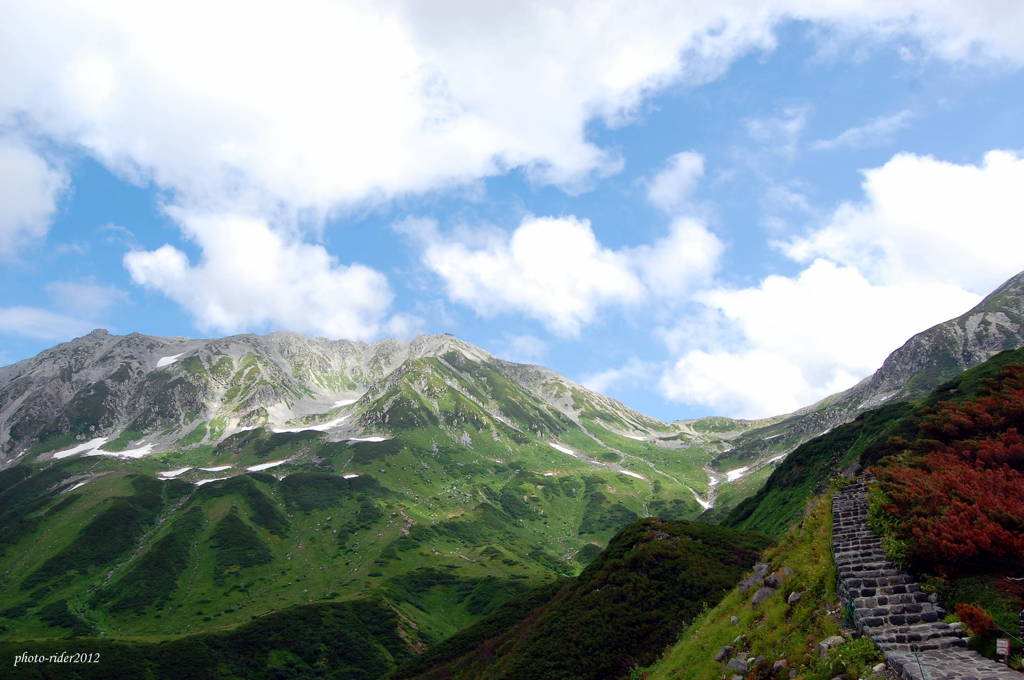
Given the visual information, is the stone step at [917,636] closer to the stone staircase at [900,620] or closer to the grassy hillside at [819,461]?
the stone staircase at [900,620]

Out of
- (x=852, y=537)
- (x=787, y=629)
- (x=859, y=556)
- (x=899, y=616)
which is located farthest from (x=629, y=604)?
(x=899, y=616)

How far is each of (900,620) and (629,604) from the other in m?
42.1

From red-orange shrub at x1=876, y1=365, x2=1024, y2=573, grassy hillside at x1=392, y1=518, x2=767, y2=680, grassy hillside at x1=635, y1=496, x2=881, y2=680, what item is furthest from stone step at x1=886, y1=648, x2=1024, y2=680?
grassy hillside at x1=392, y1=518, x2=767, y2=680

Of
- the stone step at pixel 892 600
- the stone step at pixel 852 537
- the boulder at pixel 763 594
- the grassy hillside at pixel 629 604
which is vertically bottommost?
the grassy hillside at pixel 629 604

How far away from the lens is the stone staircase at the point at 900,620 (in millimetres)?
14055

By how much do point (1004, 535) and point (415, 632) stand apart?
181m

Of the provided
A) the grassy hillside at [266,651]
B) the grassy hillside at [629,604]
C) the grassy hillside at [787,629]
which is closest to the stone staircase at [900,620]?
the grassy hillside at [787,629]

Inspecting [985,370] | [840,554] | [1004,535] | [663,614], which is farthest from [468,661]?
[985,370]

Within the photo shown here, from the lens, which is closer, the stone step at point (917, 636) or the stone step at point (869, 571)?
the stone step at point (917, 636)

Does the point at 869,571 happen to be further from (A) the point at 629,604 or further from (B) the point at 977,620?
(A) the point at 629,604

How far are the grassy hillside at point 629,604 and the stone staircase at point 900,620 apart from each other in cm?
2882

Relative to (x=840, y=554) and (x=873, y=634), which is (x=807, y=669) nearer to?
(x=873, y=634)

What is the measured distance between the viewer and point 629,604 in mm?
55469

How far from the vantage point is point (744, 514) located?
5448 inches
